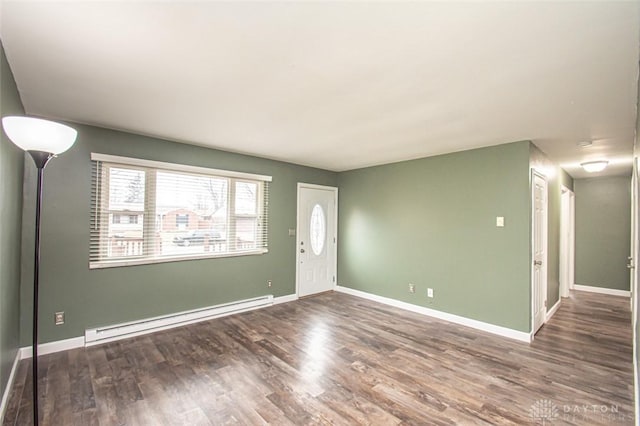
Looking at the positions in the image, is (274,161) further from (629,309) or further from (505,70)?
(629,309)

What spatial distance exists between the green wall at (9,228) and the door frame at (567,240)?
7.35 meters

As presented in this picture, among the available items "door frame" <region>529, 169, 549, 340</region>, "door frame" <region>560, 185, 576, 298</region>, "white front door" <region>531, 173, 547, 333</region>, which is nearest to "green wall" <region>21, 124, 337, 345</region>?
"door frame" <region>529, 169, 549, 340</region>

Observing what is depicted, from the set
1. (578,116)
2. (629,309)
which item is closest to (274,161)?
(578,116)

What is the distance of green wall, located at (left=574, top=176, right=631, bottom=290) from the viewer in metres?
5.56

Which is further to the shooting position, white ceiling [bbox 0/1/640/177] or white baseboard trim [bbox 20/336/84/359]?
white baseboard trim [bbox 20/336/84/359]

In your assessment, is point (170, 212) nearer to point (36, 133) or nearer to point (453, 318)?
point (36, 133)

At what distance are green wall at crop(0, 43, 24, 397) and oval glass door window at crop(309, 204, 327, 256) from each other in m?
3.85

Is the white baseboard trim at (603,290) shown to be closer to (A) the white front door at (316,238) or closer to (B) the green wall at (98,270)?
(A) the white front door at (316,238)

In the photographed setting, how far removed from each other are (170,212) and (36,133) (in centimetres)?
218

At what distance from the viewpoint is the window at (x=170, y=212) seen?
10.6 ft

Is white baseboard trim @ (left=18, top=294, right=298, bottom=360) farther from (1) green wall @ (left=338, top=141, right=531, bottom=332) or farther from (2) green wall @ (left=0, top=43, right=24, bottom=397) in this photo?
(1) green wall @ (left=338, top=141, right=531, bottom=332)

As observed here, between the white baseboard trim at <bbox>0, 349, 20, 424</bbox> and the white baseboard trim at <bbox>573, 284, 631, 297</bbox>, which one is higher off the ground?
the white baseboard trim at <bbox>0, 349, 20, 424</bbox>

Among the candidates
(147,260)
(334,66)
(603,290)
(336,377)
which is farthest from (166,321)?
(603,290)

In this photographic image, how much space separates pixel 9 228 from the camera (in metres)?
2.19
